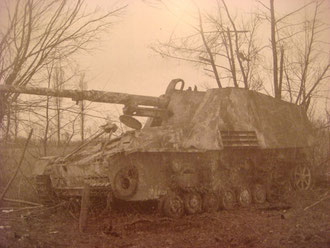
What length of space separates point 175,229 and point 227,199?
8.61ft

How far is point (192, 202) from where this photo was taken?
916 centimetres

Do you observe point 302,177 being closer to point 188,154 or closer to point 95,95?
point 188,154

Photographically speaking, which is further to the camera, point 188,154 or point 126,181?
point 188,154

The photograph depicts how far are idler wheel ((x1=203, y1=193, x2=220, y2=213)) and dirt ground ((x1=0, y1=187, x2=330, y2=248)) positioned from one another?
0.24 meters

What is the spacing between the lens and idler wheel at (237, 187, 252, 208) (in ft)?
33.7

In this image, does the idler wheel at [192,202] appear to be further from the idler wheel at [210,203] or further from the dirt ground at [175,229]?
the dirt ground at [175,229]

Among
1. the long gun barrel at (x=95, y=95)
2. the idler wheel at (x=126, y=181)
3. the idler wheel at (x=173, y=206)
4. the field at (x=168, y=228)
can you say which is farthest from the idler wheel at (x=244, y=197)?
the idler wheel at (x=126, y=181)

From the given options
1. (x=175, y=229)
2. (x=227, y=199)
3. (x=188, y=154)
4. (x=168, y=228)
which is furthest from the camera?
(x=227, y=199)

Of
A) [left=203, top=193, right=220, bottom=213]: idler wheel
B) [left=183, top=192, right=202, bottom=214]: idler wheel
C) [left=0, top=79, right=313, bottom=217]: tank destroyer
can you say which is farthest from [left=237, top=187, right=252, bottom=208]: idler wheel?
[left=183, top=192, right=202, bottom=214]: idler wheel

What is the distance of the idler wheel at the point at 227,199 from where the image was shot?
980 centimetres

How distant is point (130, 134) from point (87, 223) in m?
1.74

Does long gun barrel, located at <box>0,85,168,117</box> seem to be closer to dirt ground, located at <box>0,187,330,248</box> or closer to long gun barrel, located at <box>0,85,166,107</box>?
long gun barrel, located at <box>0,85,166,107</box>

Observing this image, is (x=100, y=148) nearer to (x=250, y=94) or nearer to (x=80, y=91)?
(x=80, y=91)

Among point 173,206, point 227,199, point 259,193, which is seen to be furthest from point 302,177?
point 173,206
